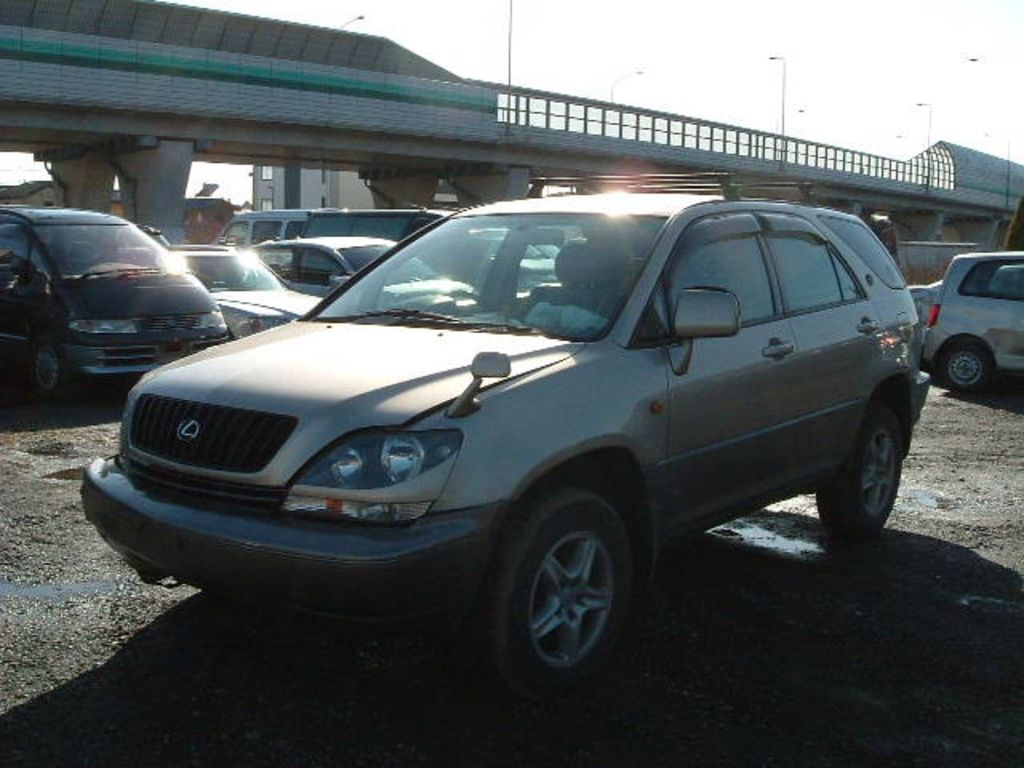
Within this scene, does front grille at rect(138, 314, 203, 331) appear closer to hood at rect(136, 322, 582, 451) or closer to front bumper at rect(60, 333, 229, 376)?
front bumper at rect(60, 333, 229, 376)

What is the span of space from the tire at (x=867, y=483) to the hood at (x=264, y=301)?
22.1ft

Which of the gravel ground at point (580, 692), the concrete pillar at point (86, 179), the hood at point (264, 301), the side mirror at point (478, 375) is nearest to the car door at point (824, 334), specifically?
the gravel ground at point (580, 692)

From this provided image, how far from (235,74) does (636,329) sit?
150 feet

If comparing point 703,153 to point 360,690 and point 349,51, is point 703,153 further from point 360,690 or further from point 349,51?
point 360,690

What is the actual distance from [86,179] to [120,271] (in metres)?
42.4

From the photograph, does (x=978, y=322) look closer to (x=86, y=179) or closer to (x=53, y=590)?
(x=53, y=590)

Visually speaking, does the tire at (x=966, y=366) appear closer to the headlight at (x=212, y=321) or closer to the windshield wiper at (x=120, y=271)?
the headlight at (x=212, y=321)

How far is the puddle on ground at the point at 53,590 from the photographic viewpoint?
4.67 metres

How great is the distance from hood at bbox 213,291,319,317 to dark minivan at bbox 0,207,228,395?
792 mm

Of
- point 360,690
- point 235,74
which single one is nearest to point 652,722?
point 360,690

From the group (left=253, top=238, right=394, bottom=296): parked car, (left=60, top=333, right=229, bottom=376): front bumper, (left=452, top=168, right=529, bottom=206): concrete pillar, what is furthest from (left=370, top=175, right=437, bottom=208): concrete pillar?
(left=60, top=333, right=229, bottom=376): front bumper

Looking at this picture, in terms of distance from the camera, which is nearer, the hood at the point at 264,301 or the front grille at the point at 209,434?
the front grille at the point at 209,434

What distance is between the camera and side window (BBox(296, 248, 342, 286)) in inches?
551

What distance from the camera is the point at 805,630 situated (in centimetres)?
450
